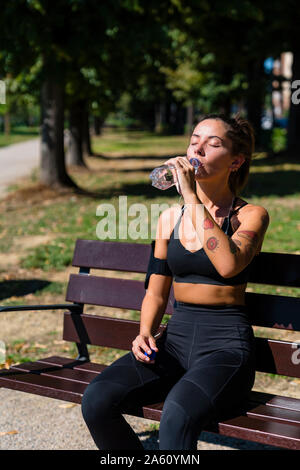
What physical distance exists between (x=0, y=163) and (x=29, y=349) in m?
23.1

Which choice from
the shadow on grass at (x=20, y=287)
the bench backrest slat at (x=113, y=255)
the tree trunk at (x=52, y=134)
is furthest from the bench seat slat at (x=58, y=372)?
the tree trunk at (x=52, y=134)

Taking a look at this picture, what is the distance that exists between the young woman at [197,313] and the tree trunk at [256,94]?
2403cm

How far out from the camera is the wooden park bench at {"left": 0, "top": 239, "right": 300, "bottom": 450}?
2738 mm

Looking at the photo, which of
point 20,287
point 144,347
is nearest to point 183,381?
point 144,347

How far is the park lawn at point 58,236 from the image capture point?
554 centimetres

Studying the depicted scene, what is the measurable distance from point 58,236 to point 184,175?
22.9ft

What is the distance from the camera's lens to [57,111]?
1348 centimetres

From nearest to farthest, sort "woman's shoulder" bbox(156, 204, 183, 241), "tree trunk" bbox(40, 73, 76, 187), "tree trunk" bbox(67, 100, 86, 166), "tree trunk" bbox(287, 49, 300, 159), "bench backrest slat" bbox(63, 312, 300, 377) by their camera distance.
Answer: "woman's shoulder" bbox(156, 204, 183, 241) → "bench backrest slat" bbox(63, 312, 300, 377) → "tree trunk" bbox(40, 73, 76, 187) → "tree trunk" bbox(67, 100, 86, 166) → "tree trunk" bbox(287, 49, 300, 159)

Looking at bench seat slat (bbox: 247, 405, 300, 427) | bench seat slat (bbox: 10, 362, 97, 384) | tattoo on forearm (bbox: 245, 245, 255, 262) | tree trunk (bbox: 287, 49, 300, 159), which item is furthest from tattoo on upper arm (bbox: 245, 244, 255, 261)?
tree trunk (bbox: 287, 49, 300, 159)

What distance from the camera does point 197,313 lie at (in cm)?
289

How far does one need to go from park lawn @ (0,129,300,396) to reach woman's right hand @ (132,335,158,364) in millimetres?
1097

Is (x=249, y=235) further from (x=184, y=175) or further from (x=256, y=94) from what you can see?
(x=256, y=94)

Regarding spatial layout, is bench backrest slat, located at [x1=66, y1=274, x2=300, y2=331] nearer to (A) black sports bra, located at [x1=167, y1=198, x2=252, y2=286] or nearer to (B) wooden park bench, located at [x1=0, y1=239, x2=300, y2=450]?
(B) wooden park bench, located at [x1=0, y1=239, x2=300, y2=450]

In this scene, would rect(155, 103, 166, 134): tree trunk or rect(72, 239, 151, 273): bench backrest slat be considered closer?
rect(72, 239, 151, 273): bench backrest slat
